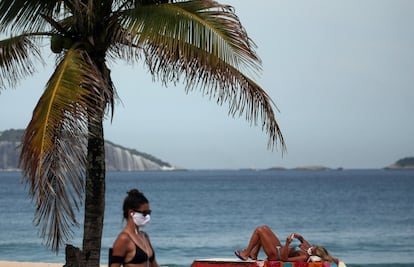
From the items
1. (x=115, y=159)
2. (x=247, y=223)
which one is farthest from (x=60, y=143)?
(x=115, y=159)

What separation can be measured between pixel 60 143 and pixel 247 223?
153ft

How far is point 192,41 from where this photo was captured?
10.7m

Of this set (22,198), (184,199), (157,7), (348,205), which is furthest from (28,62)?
(22,198)

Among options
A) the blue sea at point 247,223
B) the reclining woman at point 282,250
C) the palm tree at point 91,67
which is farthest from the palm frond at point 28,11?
the blue sea at point 247,223

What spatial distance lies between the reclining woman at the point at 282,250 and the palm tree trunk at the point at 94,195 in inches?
74.3

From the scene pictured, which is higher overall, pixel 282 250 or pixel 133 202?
pixel 133 202

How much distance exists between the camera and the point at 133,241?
7.25 metres

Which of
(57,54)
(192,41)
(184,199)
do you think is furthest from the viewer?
(184,199)

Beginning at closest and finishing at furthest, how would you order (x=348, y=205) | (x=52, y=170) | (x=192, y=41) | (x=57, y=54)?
(x=52, y=170) → (x=192, y=41) → (x=57, y=54) → (x=348, y=205)

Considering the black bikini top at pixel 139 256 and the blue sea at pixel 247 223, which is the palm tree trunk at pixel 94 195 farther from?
the blue sea at pixel 247 223

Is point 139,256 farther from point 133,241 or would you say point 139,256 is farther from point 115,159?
point 115,159

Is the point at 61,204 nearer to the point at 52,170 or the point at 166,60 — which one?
the point at 52,170

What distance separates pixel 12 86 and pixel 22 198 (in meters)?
70.9

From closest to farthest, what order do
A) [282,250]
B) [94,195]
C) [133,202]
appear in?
[133,202]
[94,195]
[282,250]
